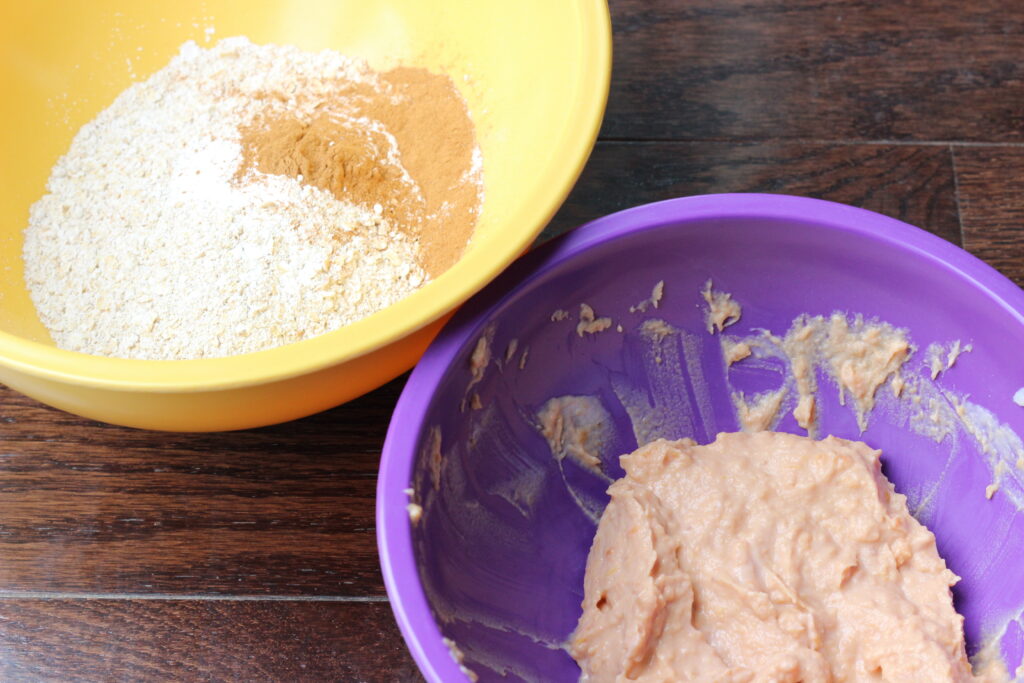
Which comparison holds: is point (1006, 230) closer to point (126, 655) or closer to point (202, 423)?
point (202, 423)

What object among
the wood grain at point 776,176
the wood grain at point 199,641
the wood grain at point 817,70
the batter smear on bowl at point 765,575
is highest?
the wood grain at point 817,70

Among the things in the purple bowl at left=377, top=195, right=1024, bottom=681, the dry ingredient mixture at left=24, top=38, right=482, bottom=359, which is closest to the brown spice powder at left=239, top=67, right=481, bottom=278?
the dry ingredient mixture at left=24, top=38, right=482, bottom=359

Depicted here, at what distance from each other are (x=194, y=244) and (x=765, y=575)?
0.74 meters

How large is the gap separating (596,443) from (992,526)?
0.44 m

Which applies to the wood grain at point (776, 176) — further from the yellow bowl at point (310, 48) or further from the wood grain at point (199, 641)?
the wood grain at point (199, 641)

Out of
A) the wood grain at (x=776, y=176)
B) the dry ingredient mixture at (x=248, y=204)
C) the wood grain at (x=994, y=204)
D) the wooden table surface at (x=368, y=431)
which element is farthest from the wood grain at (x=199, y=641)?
the wood grain at (x=994, y=204)

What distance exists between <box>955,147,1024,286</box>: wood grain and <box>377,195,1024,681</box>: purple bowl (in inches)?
14.4

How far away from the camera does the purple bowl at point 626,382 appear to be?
950 mm

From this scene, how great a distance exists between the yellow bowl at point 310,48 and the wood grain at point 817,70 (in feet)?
0.92

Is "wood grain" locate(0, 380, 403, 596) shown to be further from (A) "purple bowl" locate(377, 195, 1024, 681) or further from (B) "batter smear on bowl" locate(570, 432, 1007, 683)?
(B) "batter smear on bowl" locate(570, 432, 1007, 683)

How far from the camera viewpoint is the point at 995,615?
3.25 feet

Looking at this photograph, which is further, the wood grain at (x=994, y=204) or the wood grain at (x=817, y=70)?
the wood grain at (x=817, y=70)

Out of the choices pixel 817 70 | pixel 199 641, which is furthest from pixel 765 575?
pixel 817 70

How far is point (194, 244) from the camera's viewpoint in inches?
43.3
